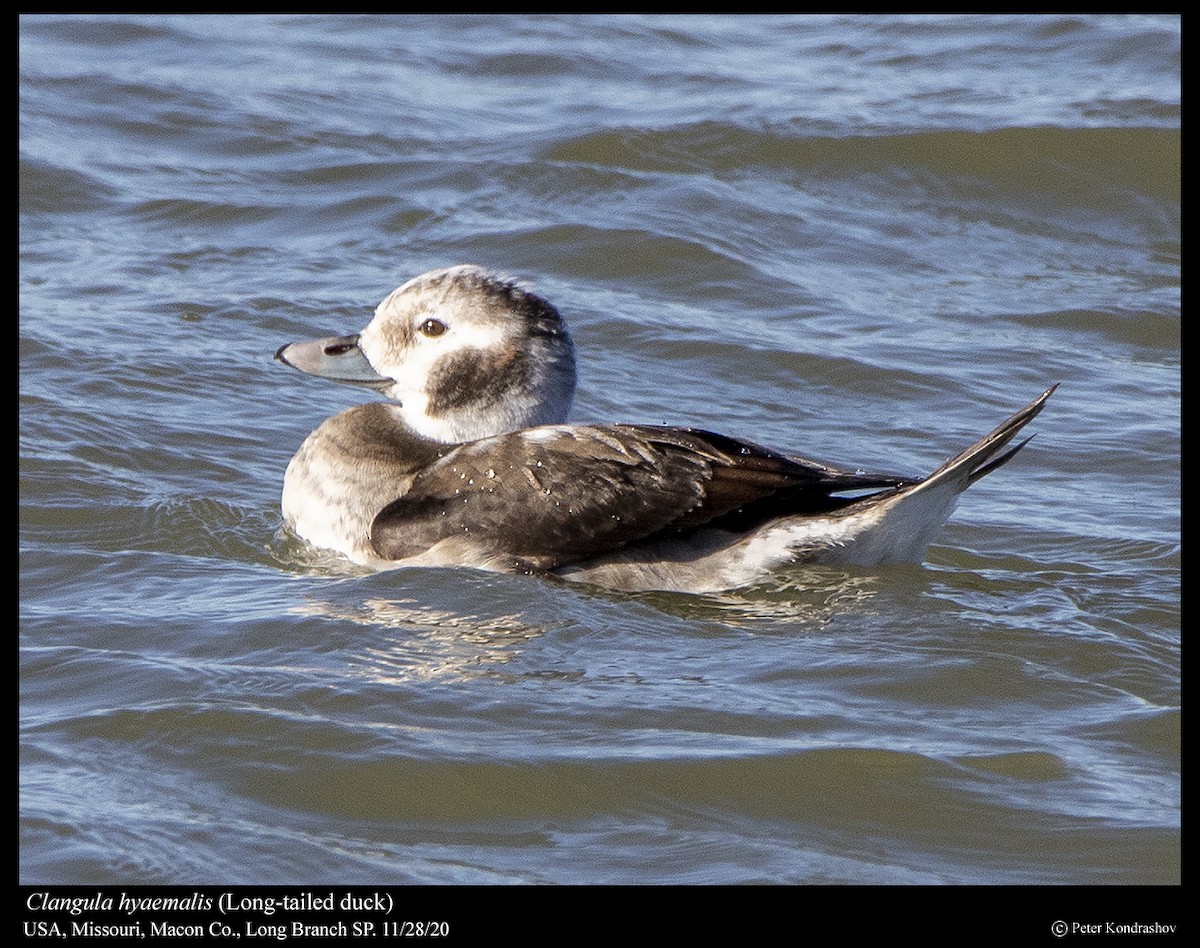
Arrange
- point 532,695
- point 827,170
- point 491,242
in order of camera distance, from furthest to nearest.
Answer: point 827,170, point 491,242, point 532,695

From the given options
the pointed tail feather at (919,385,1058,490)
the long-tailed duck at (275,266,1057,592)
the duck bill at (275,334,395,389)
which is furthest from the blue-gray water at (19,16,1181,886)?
the duck bill at (275,334,395,389)

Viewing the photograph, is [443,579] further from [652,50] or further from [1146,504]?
[652,50]

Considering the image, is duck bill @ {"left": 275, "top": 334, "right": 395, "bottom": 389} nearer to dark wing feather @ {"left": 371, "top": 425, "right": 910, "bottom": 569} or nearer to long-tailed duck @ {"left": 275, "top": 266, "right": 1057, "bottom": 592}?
long-tailed duck @ {"left": 275, "top": 266, "right": 1057, "bottom": 592}

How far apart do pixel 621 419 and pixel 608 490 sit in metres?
2.08

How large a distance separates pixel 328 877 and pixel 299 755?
0.67 metres

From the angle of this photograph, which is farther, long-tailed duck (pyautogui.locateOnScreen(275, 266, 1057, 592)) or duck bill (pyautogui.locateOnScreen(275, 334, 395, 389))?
duck bill (pyautogui.locateOnScreen(275, 334, 395, 389))

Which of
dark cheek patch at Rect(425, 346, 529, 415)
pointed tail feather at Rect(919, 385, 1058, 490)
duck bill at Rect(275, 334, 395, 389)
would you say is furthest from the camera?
duck bill at Rect(275, 334, 395, 389)

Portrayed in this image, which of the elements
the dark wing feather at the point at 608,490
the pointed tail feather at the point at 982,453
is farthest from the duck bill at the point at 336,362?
the pointed tail feather at the point at 982,453

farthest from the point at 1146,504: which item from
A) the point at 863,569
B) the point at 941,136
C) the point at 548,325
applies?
the point at 941,136

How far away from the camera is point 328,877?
441cm

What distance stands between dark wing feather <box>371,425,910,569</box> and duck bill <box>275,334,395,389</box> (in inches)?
34.0

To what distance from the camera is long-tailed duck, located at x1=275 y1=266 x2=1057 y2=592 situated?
242 inches

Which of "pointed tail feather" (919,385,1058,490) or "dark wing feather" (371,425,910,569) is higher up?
"pointed tail feather" (919,385,1058,490)

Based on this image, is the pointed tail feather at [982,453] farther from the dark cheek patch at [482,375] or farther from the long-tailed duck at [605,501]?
the dark cheek patch at [482,375]
